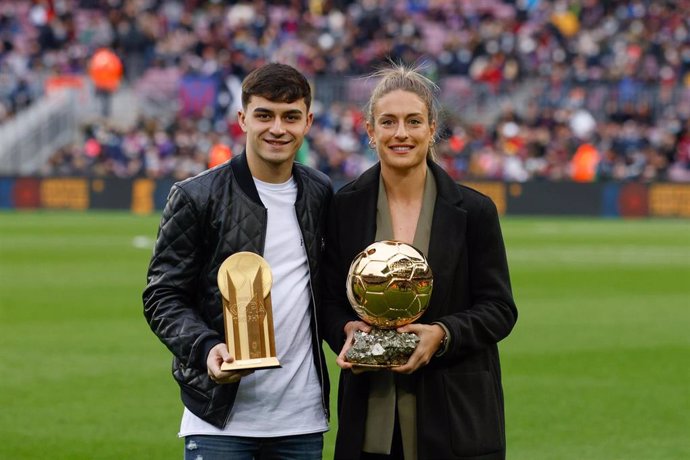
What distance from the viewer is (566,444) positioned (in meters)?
7.47

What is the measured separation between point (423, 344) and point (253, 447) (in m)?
0.73

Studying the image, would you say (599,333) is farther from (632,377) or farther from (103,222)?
(103,222)

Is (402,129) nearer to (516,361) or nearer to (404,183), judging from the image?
(404,183)

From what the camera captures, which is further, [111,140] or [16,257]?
[111,140]

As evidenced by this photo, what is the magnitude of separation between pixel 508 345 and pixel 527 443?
3.76m

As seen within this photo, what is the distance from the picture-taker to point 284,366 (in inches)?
168

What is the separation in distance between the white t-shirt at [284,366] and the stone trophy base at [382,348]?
40cm

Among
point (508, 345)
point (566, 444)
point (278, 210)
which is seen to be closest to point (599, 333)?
point (508, 345)

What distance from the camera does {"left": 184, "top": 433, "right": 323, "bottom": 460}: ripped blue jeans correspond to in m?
4.21

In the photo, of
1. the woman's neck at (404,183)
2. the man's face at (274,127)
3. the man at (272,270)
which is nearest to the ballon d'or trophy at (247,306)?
the man at (272,270)

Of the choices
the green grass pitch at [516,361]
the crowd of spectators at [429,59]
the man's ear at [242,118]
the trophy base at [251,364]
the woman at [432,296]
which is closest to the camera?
the trophy base at [251,364]

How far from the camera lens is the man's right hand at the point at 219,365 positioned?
3873 millimetres

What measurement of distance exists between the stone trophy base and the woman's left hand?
0.02m

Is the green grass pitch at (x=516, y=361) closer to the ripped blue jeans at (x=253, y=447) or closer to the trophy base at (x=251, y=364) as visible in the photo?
the ripped blue jeans at (x=253, y=447)
